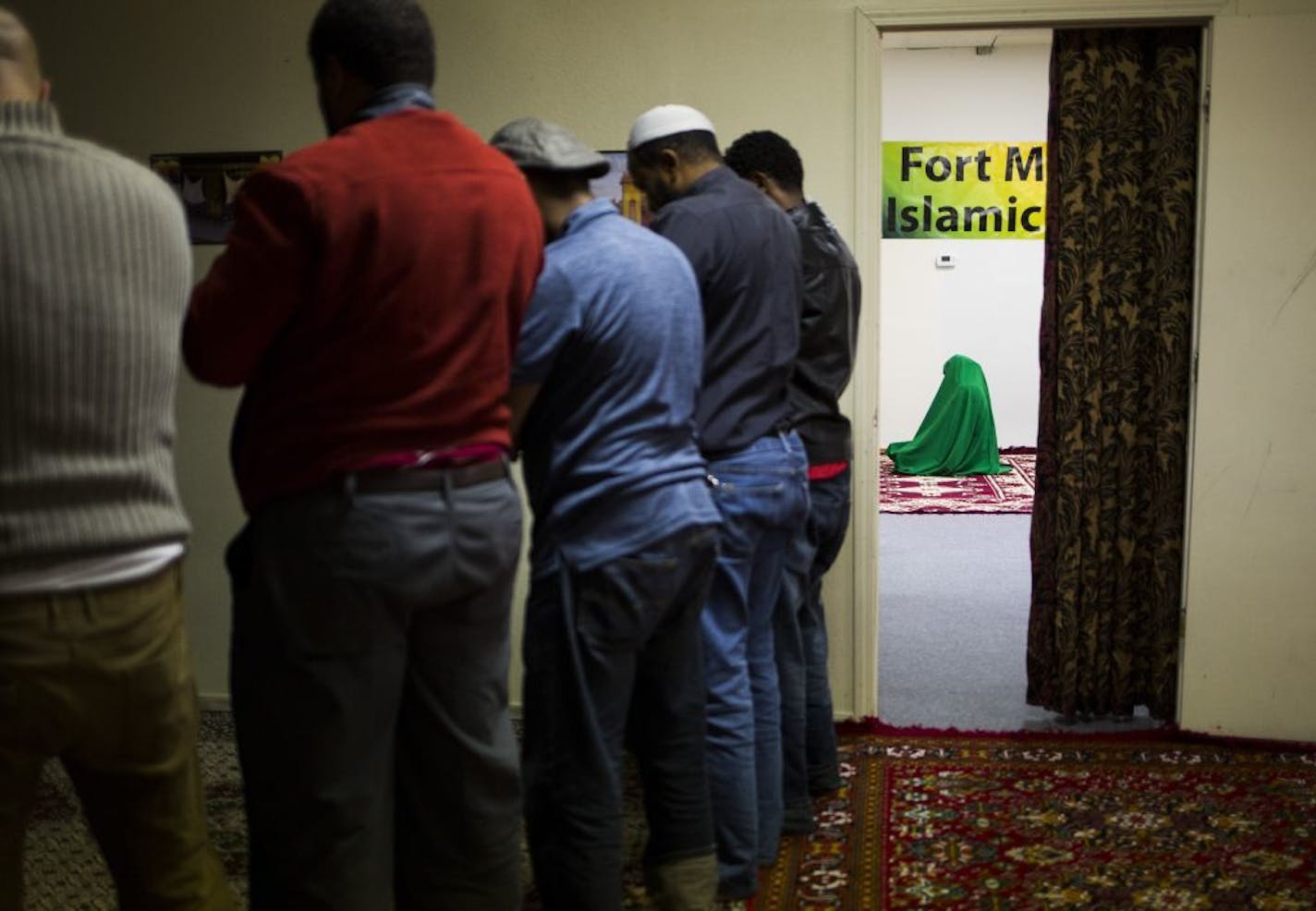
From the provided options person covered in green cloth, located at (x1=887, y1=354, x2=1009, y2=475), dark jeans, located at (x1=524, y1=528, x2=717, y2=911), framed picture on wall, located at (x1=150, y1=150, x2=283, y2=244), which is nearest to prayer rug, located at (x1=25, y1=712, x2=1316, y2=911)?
dark jeans, located at (x1=524, y1=528, x2=717, y2=911)

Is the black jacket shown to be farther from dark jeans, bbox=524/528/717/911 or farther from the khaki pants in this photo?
the khaki pants

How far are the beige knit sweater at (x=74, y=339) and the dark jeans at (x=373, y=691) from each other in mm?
199

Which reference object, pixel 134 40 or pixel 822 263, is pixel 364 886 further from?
pixel 134 40

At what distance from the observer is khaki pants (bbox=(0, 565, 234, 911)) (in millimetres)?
1671

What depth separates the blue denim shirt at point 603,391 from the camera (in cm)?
218

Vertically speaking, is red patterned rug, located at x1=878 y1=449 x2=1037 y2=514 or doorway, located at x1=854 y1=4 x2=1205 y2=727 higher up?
doorway, located at x1=854 y1=4 x2=1205 y2=727

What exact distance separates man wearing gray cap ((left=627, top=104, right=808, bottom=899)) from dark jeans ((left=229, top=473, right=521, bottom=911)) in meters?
0.85

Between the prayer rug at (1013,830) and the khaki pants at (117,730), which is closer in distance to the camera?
the khaki pants at (117,730)

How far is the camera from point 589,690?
2285 millimetres

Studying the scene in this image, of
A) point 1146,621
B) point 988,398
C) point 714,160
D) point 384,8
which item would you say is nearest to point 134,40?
point 714,160

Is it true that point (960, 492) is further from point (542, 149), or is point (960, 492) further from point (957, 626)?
point (542, 149)

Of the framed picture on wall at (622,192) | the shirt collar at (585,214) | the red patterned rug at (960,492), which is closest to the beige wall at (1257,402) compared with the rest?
the framed picture on wall at (622,192)

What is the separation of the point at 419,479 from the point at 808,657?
1.88 meters

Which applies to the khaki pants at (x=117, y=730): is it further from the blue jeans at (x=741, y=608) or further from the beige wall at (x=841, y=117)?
the beige wall at (x=841, y=117)
